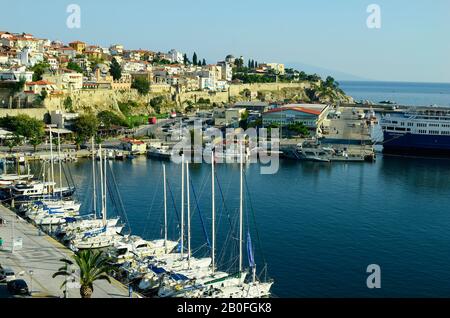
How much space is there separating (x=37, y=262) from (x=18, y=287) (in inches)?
84.2

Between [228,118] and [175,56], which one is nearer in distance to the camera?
[228,118]

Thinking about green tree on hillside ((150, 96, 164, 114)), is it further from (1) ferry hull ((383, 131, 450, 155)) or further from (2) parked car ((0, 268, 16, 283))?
(2) parked car ((0, 268, 16, 283))

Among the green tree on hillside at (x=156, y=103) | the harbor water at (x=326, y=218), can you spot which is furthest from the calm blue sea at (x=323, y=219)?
the green tree on hillside at (x=156, y=103)

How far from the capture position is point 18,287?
9.83 metres

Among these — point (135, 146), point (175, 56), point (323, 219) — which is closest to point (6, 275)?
point (323, 219)

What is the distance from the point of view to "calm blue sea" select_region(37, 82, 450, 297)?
13.3m

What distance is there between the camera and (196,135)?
3503 cm

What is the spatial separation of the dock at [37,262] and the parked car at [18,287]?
12cm

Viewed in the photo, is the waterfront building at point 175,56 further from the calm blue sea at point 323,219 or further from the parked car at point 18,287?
the parked car at point 18,287

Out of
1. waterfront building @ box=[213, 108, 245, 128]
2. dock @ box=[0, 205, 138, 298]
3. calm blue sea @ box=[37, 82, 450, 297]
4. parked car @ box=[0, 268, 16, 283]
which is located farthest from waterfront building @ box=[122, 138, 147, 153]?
parked car @ box=[0, 268, 16, 283]

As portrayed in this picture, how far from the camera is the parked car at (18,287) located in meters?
9.79

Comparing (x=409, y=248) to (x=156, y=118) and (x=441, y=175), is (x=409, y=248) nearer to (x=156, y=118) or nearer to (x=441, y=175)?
(x=441, y=175)

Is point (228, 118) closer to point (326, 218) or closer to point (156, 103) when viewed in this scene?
point (156, 103)
